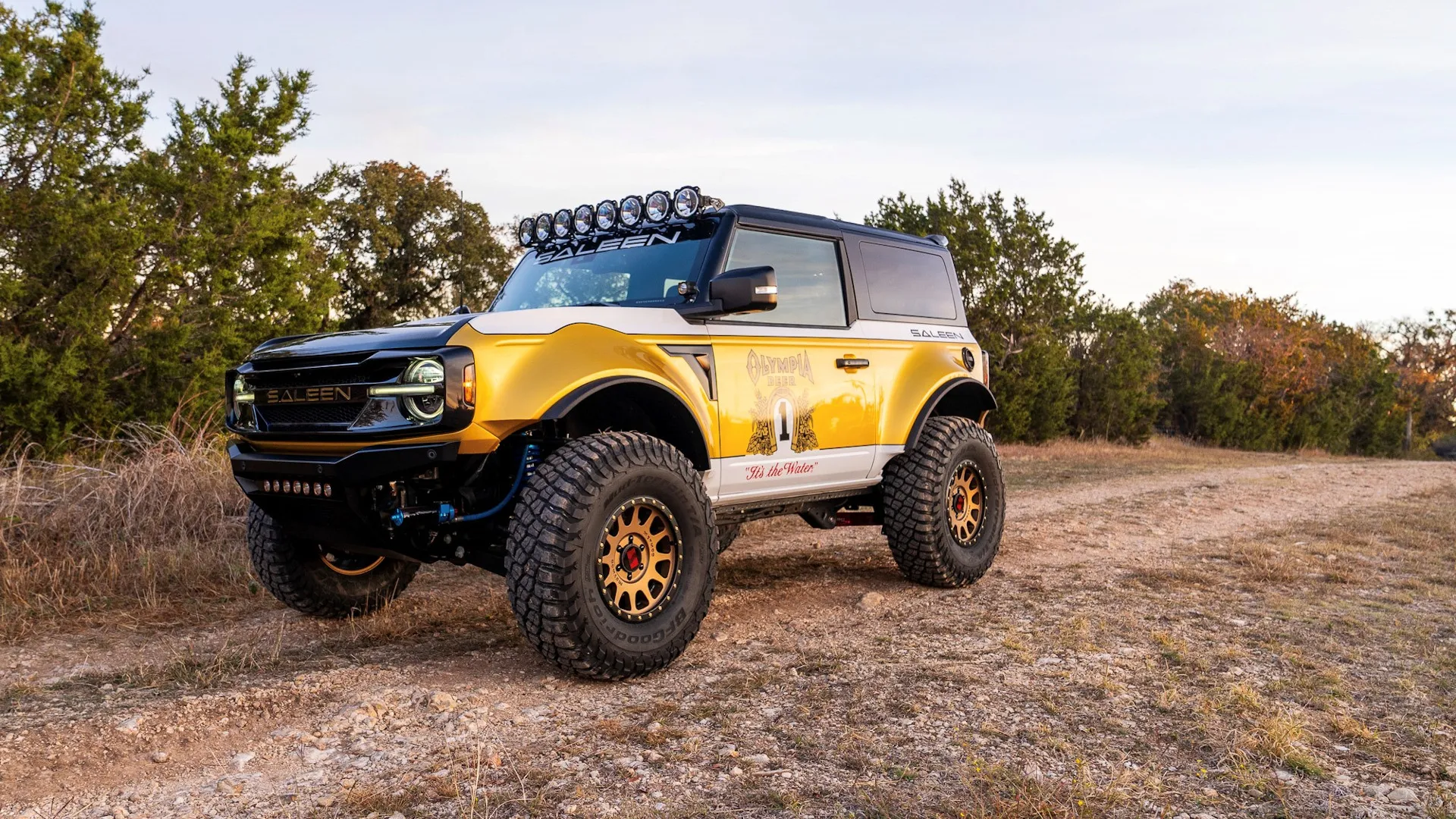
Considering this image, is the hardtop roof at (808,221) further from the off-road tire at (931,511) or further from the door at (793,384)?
the off-road tire at (931,511)

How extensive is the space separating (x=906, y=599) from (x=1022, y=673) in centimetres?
163

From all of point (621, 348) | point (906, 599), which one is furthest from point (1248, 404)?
point (621, 348)

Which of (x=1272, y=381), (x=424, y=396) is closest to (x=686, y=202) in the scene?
(x=424, y=396)

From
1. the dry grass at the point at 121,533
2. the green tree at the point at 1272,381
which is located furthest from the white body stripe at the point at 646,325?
the green tree at the point at 1272,381

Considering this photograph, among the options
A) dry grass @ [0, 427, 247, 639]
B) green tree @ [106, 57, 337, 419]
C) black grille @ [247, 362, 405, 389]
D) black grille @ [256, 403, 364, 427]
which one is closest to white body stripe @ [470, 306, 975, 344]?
black grille @ [247, 362, 405, 389]

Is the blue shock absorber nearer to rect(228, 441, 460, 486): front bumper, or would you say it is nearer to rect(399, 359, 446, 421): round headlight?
rect(228, 441, 460, 486): front bumper

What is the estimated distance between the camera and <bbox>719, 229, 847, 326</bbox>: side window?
5.50m

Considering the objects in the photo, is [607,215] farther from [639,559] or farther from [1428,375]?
[1428,375]

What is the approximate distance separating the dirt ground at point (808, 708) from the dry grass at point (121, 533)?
1.41ft

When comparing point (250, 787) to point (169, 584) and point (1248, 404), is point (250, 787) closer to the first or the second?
point (169, 584)

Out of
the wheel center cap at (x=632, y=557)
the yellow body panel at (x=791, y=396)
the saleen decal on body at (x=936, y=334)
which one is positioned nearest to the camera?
the wheel center cap at (x=632, y=557)

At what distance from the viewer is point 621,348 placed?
15.1ft

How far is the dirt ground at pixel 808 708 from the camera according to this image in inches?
124

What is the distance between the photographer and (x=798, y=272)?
19.1ft
